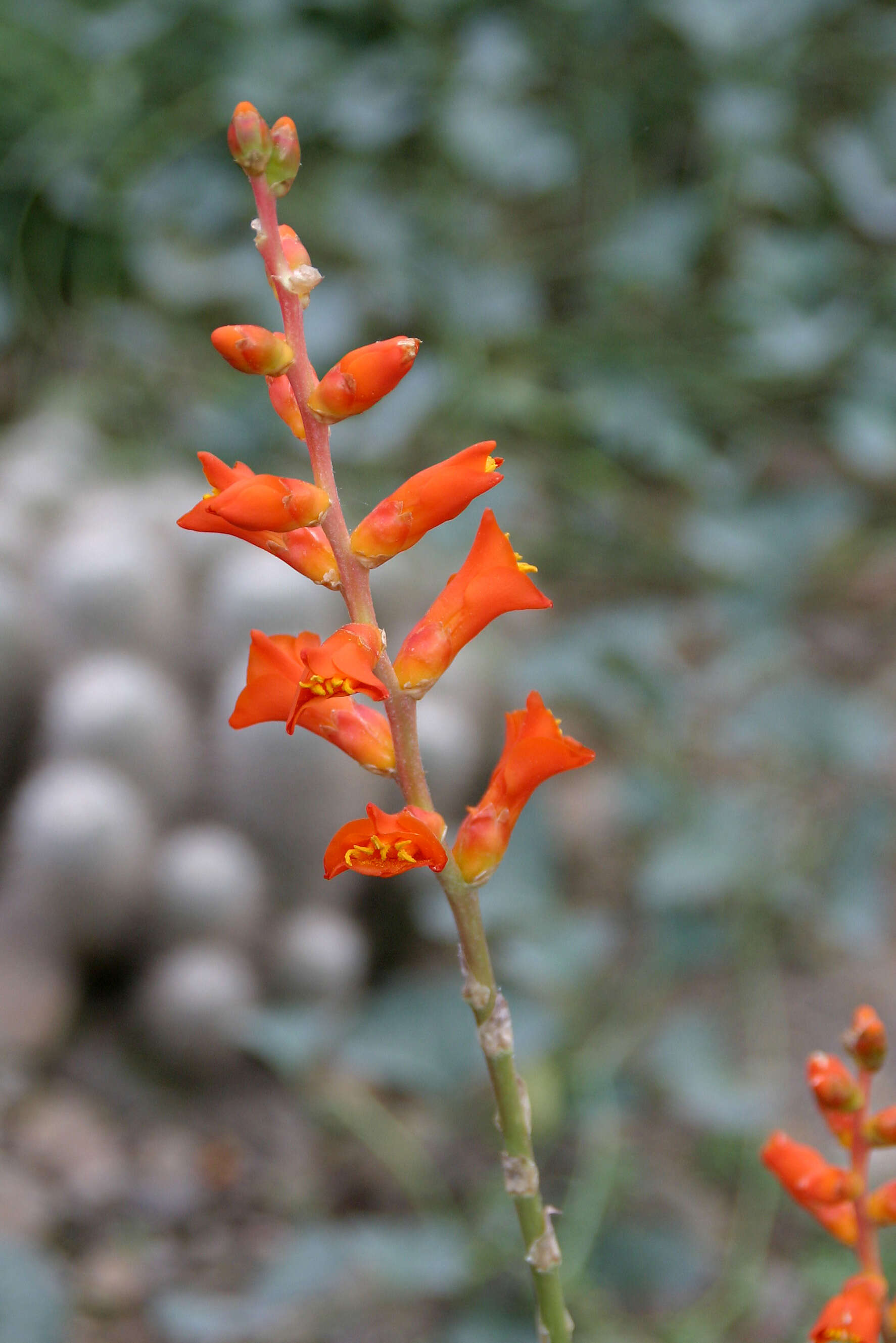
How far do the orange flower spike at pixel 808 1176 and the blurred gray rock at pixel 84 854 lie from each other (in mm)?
450

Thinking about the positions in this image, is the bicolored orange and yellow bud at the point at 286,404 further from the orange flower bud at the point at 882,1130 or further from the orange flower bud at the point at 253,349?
the orange flower bud at the point at 882,1130

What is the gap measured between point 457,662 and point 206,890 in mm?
226

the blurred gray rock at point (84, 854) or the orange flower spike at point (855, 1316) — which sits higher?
the blurred gray rock at point (84, 854)

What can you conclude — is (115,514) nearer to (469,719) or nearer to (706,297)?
(469,719)

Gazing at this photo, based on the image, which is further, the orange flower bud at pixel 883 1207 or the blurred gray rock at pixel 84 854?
the blurred gray rock at pixel 84 854

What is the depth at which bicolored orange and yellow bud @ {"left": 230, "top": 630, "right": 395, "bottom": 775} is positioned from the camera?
203 millimetres

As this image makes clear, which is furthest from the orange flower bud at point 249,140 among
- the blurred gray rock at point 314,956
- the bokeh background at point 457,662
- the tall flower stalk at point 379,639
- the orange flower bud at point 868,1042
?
the blurred gray rock at point 314,956

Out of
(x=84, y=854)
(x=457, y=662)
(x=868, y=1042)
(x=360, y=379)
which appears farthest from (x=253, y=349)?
(x=457, y=662)

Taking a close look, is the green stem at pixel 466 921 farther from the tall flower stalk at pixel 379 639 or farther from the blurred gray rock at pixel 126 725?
the blurred gray rock at pixel 126 725

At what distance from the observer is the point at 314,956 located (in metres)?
0.65

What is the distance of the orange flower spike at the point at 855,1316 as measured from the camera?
202 millimetres

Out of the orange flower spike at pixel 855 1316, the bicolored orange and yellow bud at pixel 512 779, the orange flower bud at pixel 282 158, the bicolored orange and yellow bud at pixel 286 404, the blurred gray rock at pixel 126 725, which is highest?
the blurred gray rock at pixel 126 725

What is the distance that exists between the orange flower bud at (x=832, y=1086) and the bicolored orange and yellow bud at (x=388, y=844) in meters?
0.09

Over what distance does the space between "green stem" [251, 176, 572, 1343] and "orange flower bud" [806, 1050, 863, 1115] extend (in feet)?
0.19
